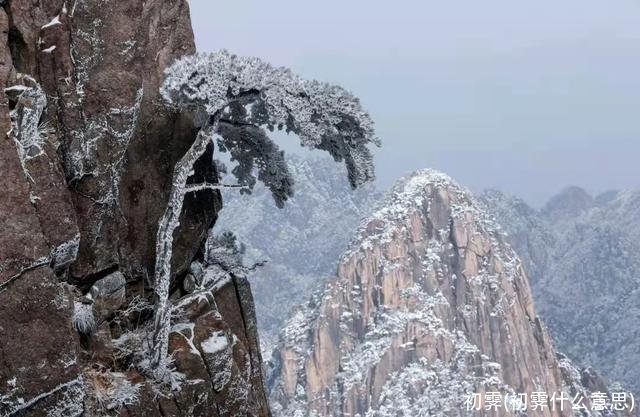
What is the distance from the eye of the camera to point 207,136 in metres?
12.2

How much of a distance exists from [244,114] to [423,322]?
563ft

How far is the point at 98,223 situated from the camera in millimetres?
12953

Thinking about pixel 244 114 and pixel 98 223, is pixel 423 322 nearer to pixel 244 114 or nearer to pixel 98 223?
pixel 244 114

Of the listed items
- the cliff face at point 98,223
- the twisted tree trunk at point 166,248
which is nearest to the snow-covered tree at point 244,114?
the twisted tree trunk at point 166,248

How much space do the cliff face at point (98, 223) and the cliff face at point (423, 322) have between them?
161m

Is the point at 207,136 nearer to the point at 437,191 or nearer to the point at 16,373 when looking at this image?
the point at 16,373

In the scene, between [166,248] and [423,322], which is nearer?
[166,248]

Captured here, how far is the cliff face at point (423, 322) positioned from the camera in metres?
175

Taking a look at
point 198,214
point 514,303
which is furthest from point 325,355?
point 198,214

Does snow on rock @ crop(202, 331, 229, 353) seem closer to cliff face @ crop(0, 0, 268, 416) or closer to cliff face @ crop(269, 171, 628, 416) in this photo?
cliff face @ crop(0, 0, 268, 416)

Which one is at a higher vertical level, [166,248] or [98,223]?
[98,223]

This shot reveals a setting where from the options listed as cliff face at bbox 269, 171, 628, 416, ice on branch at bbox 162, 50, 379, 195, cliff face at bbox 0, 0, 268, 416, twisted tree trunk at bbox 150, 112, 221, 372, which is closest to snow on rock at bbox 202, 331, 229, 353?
cliff face at bbox 0, 0, 268, 416

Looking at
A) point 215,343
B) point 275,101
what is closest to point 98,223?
point 215,343

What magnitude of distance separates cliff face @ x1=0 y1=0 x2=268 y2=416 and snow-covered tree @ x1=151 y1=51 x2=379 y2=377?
31.3 inches
